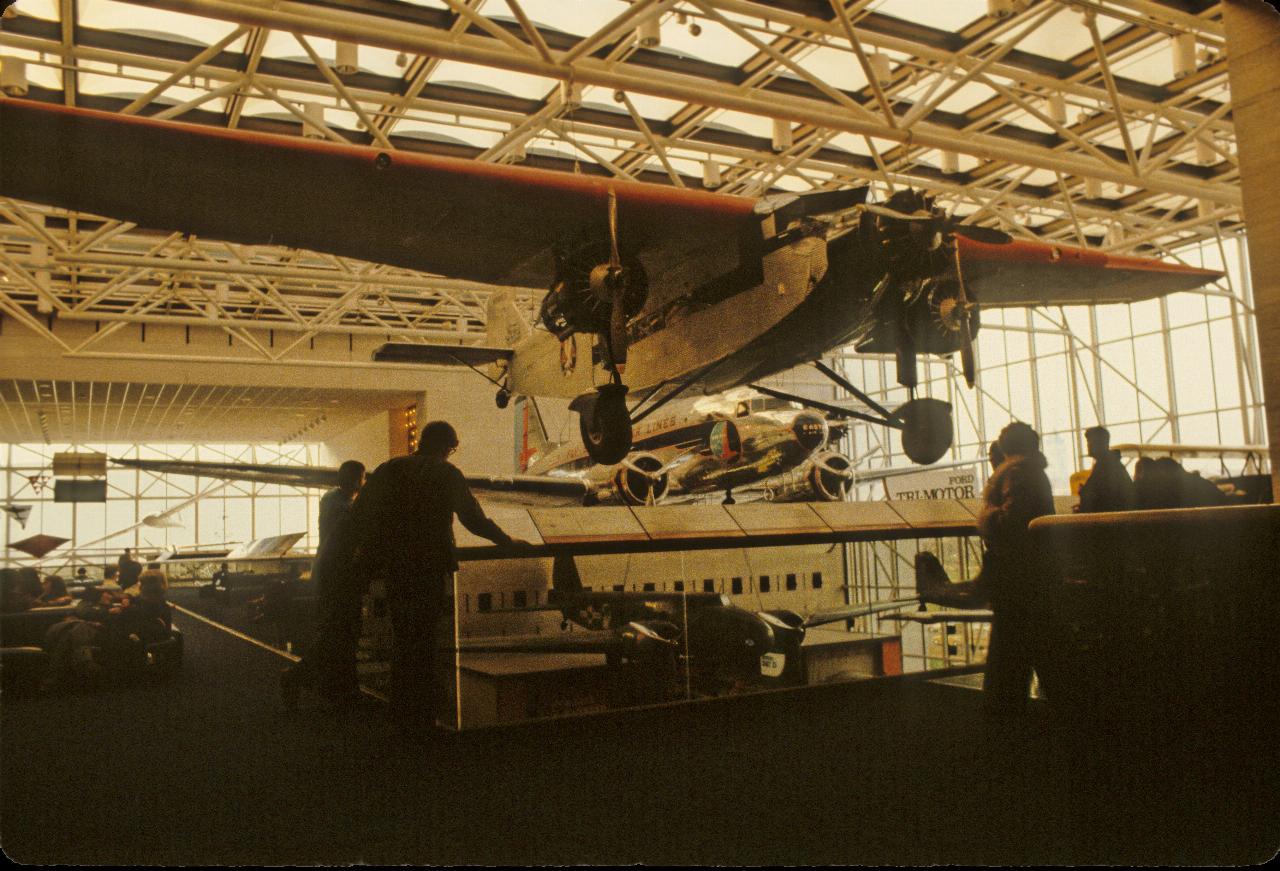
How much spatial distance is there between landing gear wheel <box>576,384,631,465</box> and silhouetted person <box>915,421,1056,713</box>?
219 cm

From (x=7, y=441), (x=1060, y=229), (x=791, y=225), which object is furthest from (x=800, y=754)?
(x=7, y=441)

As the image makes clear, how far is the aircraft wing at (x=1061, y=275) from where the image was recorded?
648 centimetres

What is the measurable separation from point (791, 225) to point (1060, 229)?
47.5 ft

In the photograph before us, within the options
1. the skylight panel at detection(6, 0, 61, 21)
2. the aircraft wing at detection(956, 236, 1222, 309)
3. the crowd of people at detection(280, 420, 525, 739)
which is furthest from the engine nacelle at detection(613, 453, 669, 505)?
the skylight panel at detection(6, 0, 61, 21)

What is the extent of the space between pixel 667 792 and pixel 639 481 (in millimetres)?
5376

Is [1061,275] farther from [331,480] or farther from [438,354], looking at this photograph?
[331,480]

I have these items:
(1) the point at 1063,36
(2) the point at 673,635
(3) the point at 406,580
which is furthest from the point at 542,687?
(1) the point at 1063,36

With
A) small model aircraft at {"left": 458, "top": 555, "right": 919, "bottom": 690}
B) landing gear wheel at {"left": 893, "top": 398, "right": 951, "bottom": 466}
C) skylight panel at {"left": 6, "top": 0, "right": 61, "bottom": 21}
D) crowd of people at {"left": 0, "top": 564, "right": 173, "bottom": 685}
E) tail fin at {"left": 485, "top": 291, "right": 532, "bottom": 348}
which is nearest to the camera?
small model aircraft at {"left": 458, "top": 555, "right": 919, "bottom": 690}

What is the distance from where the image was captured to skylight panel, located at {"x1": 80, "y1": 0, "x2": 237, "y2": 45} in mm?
8891

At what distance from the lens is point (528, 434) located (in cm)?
1234

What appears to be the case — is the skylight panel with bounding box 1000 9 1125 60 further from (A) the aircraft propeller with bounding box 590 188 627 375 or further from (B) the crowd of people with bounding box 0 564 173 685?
(B) the crowd of people with bounding box 0 564 173 685

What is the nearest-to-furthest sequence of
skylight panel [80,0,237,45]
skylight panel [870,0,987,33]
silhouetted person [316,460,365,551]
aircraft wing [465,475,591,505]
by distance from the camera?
silhouetted person [316,460,365,551]
skylight panel [80,0,237,45]
aircraft wing [465,475,591,505]
skylight panel [870,0,987,33]

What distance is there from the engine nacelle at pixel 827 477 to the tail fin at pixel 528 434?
14.1ft

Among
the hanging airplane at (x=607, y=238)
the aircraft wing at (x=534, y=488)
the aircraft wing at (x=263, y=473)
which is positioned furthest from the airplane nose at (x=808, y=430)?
the aircraft wing at (x=263, y=473)
